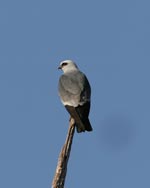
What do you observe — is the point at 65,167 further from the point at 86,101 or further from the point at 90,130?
the point at 86,101

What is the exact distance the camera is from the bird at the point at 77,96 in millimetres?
12484

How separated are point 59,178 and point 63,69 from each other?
18.8 feet

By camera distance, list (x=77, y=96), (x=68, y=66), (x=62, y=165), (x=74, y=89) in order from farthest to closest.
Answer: (x=68, y=66) < (x=74, y=89) < (x=77, y=96) < (x=62, y=165)

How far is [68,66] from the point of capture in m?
15.4

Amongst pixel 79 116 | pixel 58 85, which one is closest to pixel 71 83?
pixel 58 85

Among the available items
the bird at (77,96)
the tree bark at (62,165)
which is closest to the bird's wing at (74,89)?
the bird at (77,96)

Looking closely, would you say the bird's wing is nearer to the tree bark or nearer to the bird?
the bird

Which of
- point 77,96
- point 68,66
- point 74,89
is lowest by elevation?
point 77,96

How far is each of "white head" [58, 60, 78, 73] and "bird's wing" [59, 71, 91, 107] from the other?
94 cm

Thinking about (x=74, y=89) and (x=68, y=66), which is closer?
(x=74, y=89)

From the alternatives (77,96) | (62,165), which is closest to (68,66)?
(77,96)

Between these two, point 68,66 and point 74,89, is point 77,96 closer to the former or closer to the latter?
point 74,89

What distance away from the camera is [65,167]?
10.4m

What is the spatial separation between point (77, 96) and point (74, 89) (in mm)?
342
